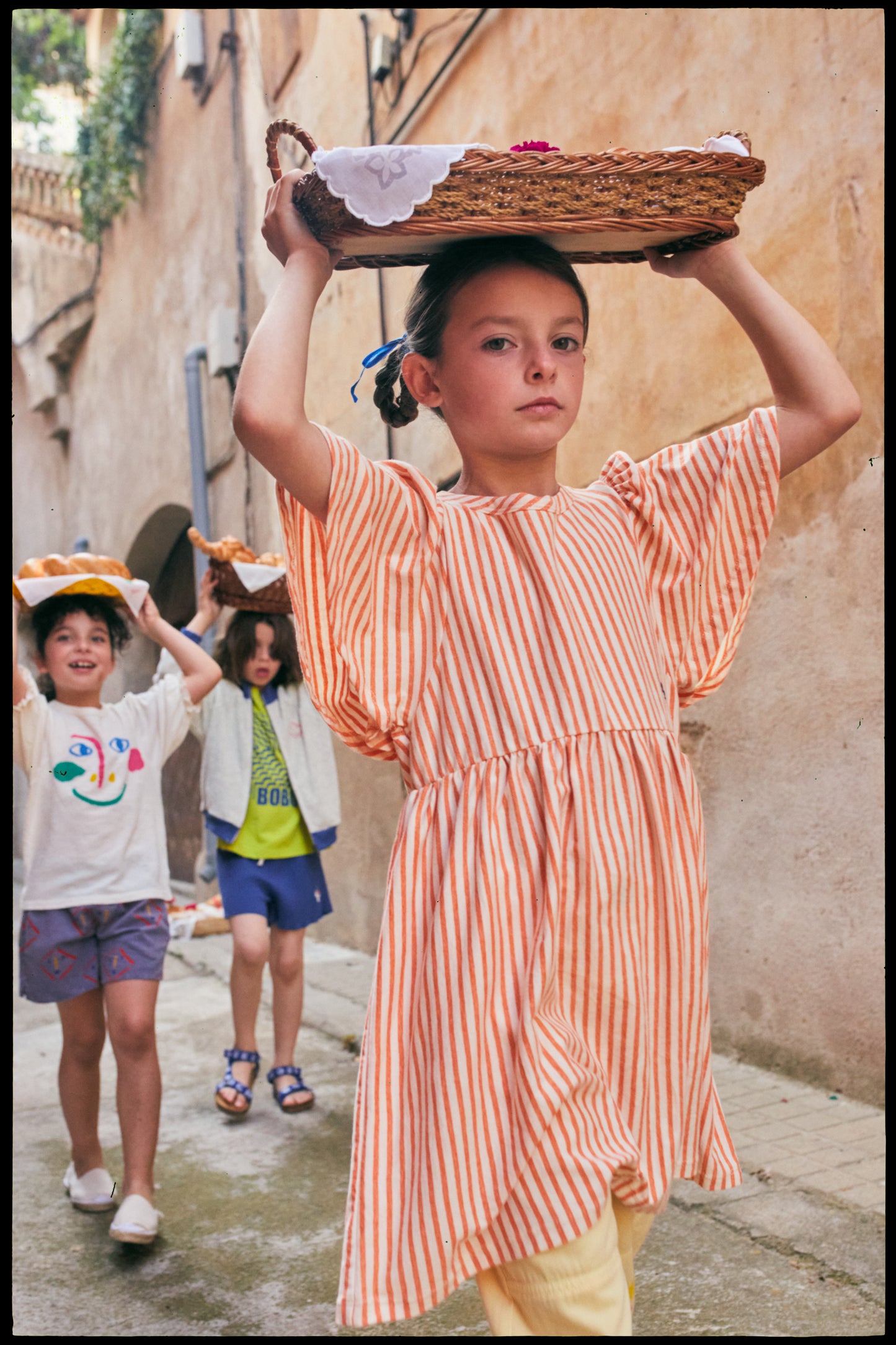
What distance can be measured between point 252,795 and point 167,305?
693 centimetres

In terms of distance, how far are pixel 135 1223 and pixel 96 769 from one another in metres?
1.11

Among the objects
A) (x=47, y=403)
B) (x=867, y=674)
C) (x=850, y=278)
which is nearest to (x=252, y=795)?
(x=867, y=674)

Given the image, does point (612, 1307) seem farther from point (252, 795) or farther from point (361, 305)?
point (361, 305)

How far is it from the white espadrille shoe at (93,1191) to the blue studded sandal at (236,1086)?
63cm

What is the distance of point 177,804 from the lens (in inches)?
441

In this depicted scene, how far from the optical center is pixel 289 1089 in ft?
12.6

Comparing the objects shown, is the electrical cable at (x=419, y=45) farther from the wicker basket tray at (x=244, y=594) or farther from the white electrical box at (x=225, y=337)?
the wicker basket tray at (x=244, y=594)

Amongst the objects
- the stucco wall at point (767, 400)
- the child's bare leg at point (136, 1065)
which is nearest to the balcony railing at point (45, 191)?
the stucco wall at point (767, 400)

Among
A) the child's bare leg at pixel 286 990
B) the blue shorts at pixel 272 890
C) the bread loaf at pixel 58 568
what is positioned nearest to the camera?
the bread loaf at pixel 58 568

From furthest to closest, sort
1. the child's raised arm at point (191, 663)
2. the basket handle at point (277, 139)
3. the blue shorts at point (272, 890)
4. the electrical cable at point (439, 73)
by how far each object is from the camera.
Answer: the electrical cable at point (439, 73), the blue shorts at point (272, 890), the child's raised arm at point (191, 663), the basket handle at point (277, 139)

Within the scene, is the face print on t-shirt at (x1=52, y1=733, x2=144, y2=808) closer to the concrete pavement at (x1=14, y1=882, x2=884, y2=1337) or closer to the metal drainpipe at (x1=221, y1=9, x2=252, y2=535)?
the concrete pavement at (x1=14, y1=882, x2=884, y2=1337)

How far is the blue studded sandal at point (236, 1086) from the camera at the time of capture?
12.2 ft

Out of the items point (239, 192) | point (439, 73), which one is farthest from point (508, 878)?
point (239, 192)

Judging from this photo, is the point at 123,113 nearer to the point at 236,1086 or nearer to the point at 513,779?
the point at 236,1086
